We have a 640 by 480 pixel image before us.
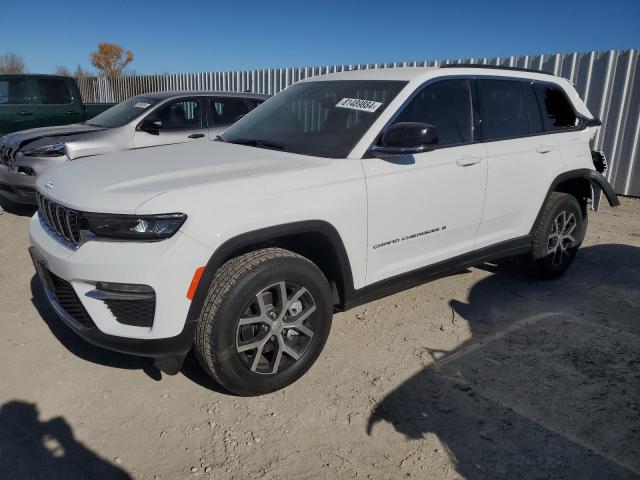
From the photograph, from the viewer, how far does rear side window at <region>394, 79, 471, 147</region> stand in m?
3.41

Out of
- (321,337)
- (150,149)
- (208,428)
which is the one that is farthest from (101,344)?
(150,149)

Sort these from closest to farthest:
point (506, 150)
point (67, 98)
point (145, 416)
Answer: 1. point (145, 416)
2. point (506, 150)
3. point (67, 98)

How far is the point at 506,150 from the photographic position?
383 centimetres

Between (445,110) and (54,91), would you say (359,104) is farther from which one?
(54,91)

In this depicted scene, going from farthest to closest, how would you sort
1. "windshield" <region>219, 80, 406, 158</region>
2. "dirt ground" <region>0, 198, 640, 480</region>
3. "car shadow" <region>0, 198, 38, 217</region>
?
"car shadow" <region>0, 198, 38, 217</region>
"windshield" <region>219, 80, 406, 158</region>
"dirt ground" <region>0, 198, 640, 480</region>

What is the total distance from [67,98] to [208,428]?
856cm

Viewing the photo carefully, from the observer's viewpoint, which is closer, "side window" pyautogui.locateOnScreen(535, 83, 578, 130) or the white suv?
the white suv

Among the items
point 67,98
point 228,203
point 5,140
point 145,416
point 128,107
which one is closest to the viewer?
point 228,203

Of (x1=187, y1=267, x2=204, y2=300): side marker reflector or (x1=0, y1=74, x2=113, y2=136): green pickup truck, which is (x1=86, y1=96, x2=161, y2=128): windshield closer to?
(x1=0, y1=74, x2=113, y2=136): green pickup truck

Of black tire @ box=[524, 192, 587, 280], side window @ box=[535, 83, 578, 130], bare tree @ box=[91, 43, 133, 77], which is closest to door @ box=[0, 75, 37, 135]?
side window @ box=[535, 83, 578, 130]

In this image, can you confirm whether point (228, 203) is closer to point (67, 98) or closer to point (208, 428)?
point (208, 428)

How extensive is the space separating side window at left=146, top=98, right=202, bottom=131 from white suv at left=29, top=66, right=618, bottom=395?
10.5ft

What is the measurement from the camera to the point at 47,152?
617cm

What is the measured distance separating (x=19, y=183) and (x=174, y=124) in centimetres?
204
